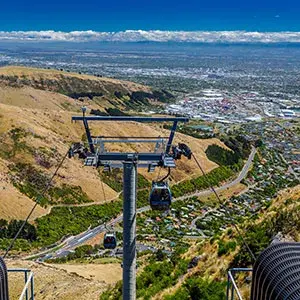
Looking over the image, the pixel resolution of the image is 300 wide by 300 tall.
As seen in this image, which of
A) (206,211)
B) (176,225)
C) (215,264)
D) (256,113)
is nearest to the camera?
(215,264)

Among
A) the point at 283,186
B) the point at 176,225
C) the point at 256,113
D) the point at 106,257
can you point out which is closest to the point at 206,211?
the point at 176,225

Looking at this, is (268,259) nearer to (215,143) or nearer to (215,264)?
(215,264)

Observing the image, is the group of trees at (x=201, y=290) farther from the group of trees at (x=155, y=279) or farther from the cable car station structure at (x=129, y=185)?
the cable car station structure at (x=129, y=185)

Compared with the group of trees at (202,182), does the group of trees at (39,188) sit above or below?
above

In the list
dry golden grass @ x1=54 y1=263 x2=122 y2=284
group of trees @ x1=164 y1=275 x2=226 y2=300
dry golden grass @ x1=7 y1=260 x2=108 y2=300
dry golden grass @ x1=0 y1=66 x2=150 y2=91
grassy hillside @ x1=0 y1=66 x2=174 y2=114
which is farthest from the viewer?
dry golden grass @ x1=0 y1=66 x2=150 y2=91

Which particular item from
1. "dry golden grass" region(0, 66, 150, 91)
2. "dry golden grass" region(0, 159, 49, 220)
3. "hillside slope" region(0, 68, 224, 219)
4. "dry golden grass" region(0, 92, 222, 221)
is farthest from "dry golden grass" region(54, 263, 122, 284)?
"dry golden grass" region(0, 66, 150, 91)

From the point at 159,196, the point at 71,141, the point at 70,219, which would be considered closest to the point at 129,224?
the point at 159,196

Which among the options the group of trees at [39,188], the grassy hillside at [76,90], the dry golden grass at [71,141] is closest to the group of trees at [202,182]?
the dry golden grass at [71,141]

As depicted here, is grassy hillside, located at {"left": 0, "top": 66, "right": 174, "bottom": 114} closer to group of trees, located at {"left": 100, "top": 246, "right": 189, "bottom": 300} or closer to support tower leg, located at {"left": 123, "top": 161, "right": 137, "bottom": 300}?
group of trees, located at {"left": 100, "top": 246, "right": 189, "bottom": 300}
